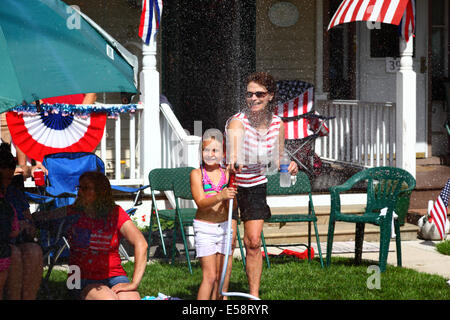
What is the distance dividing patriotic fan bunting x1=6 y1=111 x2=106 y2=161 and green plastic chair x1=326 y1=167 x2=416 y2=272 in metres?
2.58

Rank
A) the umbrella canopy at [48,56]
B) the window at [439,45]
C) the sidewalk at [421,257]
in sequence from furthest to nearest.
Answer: the window at [439,45] → the sidewalk at [421,257] → the umbrella canopy at [48,56]

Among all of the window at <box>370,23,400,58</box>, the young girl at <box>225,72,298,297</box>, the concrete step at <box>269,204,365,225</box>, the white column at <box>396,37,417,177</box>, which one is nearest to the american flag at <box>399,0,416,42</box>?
the white column at <box>396,37,417,177</box>

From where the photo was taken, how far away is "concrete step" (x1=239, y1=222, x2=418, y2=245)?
7.80 m

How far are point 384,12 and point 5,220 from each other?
5334mm

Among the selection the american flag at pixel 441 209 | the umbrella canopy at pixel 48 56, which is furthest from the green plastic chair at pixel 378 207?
the umbrella canopy at pixel 48 56

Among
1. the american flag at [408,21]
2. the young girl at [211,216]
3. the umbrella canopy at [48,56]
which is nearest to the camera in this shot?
the umbrella canopy at [48,56]

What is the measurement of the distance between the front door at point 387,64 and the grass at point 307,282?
4.60 metres

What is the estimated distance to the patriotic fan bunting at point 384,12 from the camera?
8.31 metres

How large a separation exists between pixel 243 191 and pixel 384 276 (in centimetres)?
202

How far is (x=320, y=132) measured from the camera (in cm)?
955

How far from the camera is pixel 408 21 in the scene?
859 cm

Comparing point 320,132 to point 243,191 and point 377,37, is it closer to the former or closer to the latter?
point 377,37

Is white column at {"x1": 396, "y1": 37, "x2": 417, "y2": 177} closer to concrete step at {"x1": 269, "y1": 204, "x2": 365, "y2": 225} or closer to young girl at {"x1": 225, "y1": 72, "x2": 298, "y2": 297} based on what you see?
concrete step at {"x1": 269, "y1": 204, "x2": 365, "y2": 225}

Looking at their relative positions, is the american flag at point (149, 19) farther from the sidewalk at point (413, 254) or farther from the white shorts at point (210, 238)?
the white shorts at point (210, 238)
